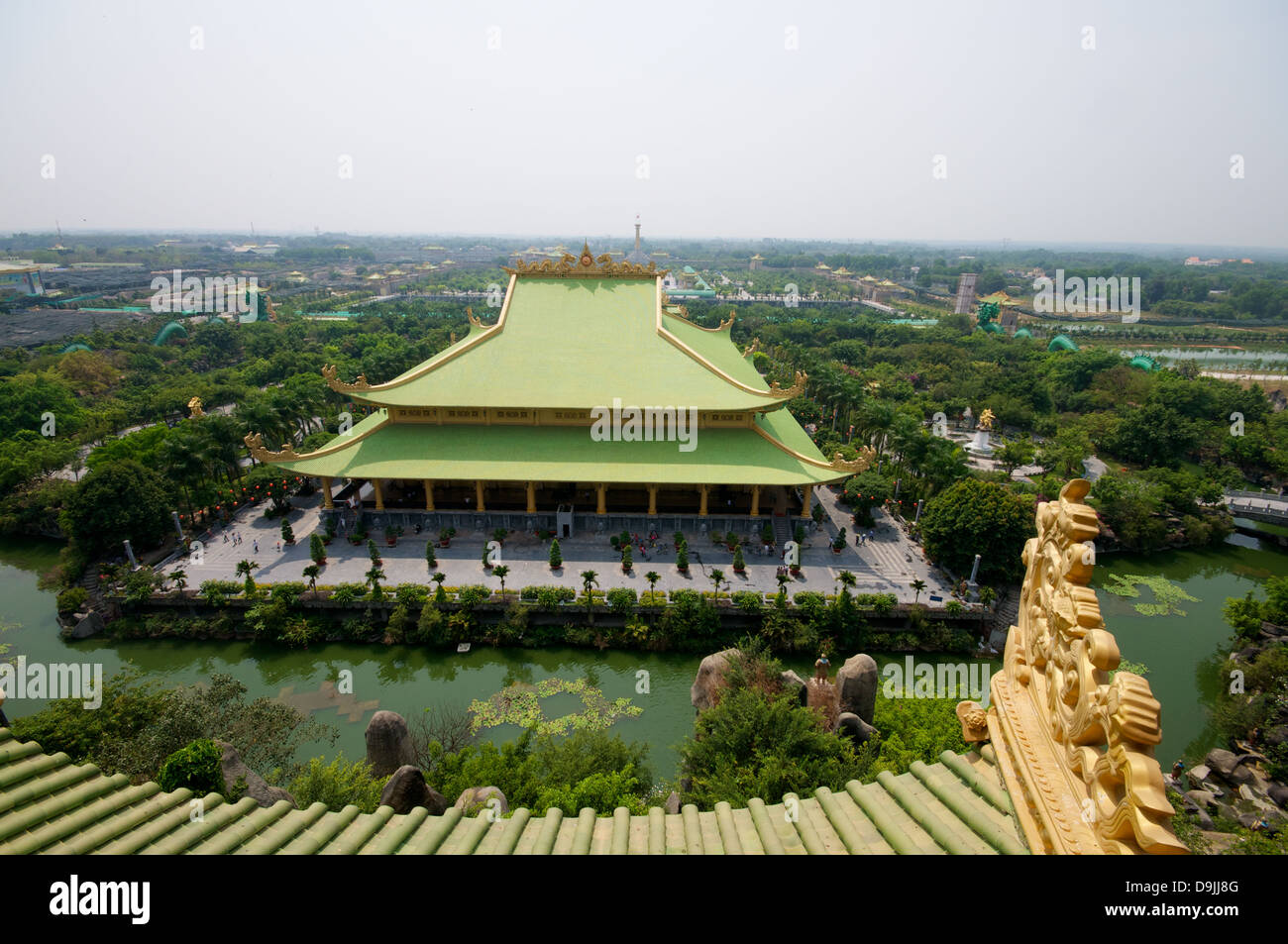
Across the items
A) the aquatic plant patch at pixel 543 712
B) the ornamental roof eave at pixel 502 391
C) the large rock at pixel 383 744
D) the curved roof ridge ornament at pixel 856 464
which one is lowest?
the aquatic plant patch at pixel 543 712

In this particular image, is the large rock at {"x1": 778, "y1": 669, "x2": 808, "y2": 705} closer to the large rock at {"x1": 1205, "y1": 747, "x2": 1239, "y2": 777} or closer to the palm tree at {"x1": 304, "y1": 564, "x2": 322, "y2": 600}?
the large rock at {"x1": 1205, "y1": 747, "x2": 1239, "y2": 777}

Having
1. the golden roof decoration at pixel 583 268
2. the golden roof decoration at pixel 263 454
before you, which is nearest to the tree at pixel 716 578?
the golden roof decoration at pixel 583 268

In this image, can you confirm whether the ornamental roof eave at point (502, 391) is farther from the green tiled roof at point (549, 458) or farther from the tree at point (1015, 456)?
the tree at point (1015, 456)

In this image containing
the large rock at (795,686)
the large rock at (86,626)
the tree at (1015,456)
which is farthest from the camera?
the tree at (1015,456)
